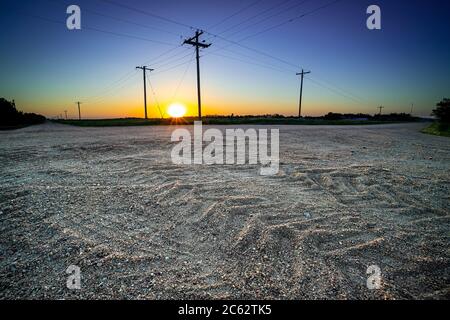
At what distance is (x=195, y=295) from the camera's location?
2.14 meters

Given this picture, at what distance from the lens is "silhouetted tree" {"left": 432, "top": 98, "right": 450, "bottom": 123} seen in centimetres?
1825

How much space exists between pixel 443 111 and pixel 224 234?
24.2 meters

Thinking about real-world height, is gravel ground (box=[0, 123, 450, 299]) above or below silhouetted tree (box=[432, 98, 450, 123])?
below

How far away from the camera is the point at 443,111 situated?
61.0ft

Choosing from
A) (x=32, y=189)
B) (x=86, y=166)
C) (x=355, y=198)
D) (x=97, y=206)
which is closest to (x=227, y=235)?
(x=97, y=206)

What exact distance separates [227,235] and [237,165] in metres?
3.81

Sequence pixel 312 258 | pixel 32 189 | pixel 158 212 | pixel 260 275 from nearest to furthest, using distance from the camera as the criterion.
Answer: pixel 260 275 < pixel 312 258 < pixel 158 212 < pixel 32 189

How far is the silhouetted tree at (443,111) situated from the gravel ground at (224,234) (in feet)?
59.0

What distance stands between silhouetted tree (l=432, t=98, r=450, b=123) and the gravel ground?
708 inches

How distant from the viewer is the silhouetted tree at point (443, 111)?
59.9 feet

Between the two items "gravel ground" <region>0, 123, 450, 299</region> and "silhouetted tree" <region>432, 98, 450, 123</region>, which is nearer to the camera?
"gravel ground" <region>0, 123, 450, 299</region>

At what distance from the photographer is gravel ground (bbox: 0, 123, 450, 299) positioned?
2227 millimetres
